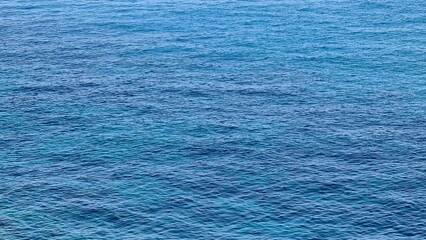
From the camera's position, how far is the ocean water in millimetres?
121062

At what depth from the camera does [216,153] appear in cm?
14688

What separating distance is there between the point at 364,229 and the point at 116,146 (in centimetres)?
5615

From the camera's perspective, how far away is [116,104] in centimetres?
17525

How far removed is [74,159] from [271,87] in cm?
5913

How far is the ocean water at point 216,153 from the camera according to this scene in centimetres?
12106

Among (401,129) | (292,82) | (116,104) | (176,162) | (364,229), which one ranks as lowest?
(364,229)

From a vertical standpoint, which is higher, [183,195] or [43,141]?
[43,141]

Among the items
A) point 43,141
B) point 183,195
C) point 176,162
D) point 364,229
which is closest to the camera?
point 364,229

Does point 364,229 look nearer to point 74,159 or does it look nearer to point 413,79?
point 74,159

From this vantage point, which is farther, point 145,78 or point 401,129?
point 145,78

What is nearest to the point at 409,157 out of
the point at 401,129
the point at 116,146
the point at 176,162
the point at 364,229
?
the point at 401,129

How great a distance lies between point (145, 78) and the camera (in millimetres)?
194125

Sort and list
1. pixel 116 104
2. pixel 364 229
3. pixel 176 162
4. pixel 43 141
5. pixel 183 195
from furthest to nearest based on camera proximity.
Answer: pixel 116 104, pixel 43 141, pixel 176 162, pixel 183 195, pixel 364 229

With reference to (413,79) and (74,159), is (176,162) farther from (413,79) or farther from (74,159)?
(413,79)
